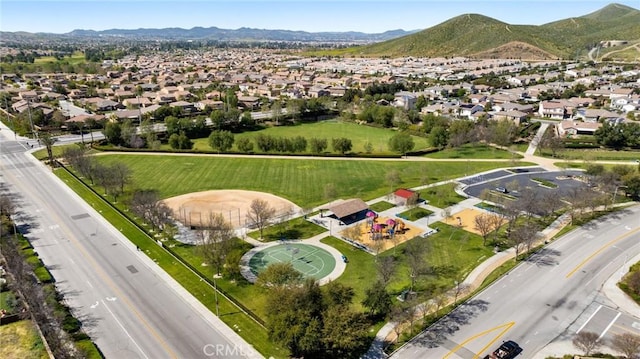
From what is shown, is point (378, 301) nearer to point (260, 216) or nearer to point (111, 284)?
point (260, 216)

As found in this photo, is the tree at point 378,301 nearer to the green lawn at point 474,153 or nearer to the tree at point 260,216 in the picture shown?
the tree at point 260,216

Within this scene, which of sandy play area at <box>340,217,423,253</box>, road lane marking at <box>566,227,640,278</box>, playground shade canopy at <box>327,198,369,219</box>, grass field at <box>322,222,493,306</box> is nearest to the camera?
grass field at <box>322,222,493,306</box>

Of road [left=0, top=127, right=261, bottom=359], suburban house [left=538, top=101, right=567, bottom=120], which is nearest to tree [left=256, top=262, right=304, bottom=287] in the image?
road [left=0, top=127, right=261, bottom=359]

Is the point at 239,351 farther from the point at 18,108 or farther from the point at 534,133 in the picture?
the point at 18,108

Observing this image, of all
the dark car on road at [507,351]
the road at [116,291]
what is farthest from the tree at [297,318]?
the dark car on road at [507,351]

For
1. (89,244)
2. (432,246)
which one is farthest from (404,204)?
(89,244)

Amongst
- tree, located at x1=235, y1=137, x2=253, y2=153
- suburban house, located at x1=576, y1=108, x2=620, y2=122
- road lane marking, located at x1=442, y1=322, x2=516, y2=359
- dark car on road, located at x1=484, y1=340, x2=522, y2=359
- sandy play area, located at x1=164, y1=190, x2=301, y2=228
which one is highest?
suburban house, located at x1=576, y1=108, x2=620, y2=122

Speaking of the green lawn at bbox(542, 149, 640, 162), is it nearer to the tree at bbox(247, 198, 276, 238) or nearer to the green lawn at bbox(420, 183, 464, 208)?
the green lawn at bbox(420, 183, 464, 208)
